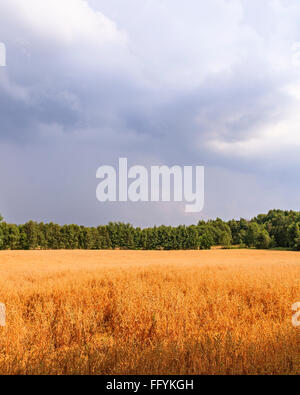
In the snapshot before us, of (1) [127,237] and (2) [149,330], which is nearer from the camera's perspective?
(2) [149,330]

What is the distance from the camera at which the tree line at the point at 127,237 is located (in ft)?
275

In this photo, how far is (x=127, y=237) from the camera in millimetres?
96938

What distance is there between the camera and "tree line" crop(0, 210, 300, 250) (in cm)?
8375

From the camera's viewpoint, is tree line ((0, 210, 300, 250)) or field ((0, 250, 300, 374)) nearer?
field ((0, 250, 300, 374))

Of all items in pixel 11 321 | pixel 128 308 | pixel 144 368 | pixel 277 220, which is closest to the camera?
pixel 144 368

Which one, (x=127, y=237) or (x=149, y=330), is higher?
(x=149, y=330)

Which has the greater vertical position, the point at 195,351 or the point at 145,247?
the point at 195,351

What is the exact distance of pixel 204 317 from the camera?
6980 millimetres

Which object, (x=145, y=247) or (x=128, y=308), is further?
(x=145, y=247)

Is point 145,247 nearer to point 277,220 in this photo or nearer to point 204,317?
point 277,220

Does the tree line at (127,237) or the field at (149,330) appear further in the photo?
the tree line at (127,237)
